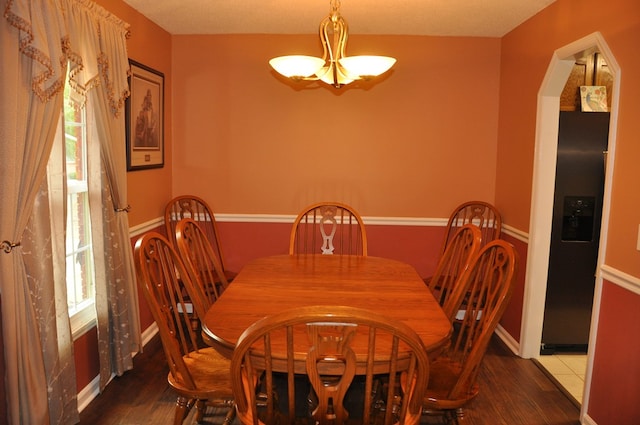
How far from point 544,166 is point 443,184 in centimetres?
94

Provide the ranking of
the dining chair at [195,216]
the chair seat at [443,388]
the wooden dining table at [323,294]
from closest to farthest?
the wooden dining table at [323,294]
the chair seat at [443,388]
the dining chair at [195,216]

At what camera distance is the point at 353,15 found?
3438mm

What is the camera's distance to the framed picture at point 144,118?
Result: 3.27 meters

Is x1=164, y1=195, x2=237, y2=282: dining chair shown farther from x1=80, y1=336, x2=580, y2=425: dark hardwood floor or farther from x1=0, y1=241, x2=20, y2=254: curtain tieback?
x1=0, y1=241, x2=20, y2=254: curtain tieback

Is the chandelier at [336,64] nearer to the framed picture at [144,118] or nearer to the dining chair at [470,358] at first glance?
the dining chair at [470,358]

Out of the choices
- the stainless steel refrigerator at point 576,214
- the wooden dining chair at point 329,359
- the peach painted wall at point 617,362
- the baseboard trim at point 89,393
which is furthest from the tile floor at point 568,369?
the baseboard trim at point 89,393

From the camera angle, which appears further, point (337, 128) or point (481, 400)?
point (337, 128)

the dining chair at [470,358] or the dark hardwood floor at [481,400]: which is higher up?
the dining chair at [470,358]

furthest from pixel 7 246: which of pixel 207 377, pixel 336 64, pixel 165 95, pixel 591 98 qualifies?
pixel 591 98

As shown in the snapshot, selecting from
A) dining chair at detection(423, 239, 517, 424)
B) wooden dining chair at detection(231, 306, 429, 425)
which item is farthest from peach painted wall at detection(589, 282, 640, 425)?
wooden dining chair at detection(231, 306, 429, 425)

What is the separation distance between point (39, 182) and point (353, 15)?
2287mm

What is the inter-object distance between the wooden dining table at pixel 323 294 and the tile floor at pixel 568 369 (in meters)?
1.31

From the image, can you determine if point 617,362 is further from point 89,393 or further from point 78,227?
point 78,227

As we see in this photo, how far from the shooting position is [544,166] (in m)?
3.29
